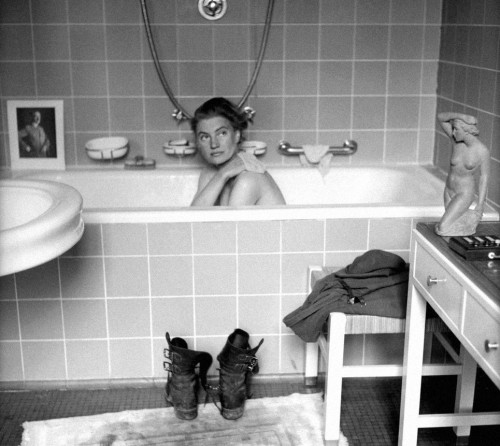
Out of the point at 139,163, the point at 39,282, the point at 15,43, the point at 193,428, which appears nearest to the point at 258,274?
the point at 193,428

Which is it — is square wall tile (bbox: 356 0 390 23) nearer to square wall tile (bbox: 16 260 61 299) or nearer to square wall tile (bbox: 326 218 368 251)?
square wall tile (bbox: 326 218 368 251)

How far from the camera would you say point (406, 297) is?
1.94m

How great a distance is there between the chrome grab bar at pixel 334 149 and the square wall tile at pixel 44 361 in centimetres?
125

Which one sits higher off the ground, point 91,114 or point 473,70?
point 473,70

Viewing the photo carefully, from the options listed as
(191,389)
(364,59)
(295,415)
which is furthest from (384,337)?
(364,59)

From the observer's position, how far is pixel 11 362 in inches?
91.9

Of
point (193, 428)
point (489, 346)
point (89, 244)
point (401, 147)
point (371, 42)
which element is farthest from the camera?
point (401, 147)

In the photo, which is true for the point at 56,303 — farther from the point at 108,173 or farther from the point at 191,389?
the point at 108,173

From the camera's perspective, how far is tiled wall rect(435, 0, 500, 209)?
2391mm

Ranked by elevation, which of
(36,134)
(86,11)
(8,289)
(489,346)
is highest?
(86,11)

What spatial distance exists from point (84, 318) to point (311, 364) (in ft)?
2.43

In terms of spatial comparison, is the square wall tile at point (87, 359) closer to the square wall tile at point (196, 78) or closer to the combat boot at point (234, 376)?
the combat boot at point (234, 376)

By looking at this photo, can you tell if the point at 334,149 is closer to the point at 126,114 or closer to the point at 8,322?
the point at 126,114

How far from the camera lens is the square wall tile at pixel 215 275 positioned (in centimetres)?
230
